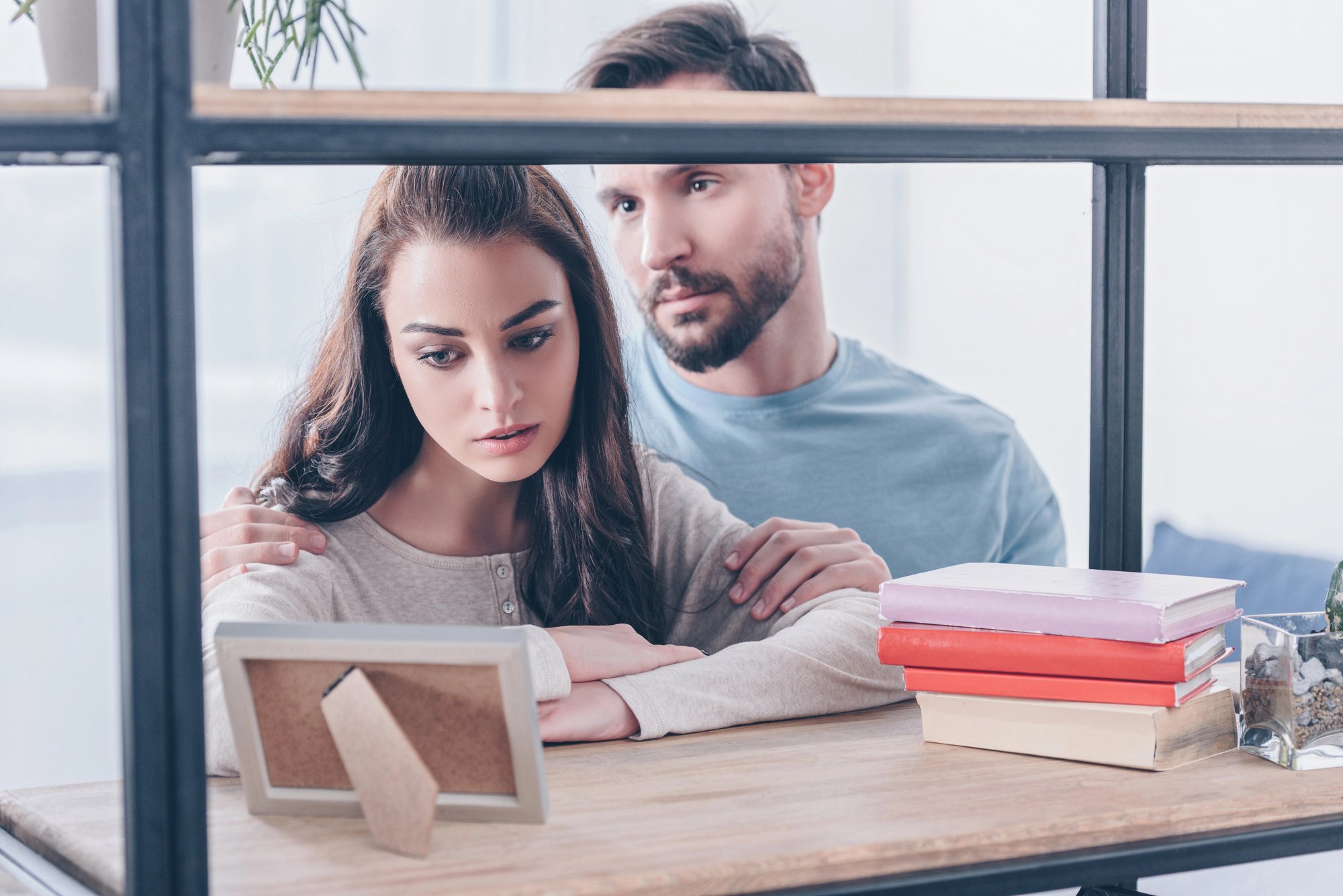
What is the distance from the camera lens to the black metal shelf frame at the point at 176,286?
711 mm

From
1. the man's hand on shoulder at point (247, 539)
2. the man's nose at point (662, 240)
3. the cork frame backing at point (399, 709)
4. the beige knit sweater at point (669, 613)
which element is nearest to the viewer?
the cork frame backing at point (399, 709)

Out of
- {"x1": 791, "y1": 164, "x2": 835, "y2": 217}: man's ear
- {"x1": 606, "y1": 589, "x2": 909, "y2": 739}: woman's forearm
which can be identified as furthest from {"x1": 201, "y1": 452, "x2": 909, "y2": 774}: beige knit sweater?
{"x1": 791, "y1": 164, "x2": 835, "y2": 217}: man's ear

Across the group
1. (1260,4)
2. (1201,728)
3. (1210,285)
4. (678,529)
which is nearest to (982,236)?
(1210,285)

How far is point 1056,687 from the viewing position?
98 cm

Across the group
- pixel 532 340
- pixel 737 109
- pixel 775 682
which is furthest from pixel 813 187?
pixel 737 109

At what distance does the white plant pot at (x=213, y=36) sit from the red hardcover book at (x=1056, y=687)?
2.78ft

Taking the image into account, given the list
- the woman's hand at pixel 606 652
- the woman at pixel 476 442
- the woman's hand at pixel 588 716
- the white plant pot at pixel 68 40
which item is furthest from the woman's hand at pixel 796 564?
the white plant pot at pixel 68 40

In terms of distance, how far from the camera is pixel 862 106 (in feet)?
2.74

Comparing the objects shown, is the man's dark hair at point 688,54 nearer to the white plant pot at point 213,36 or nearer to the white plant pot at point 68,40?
the white plant pot at point 213,36

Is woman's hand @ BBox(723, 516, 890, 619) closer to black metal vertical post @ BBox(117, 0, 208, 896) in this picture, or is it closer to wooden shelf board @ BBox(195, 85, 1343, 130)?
wooden shelf board @ BBox(195, 85, 1343, 130)

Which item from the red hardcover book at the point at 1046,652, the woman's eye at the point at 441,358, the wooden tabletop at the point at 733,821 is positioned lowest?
the wooden tabletop at the point at 733,821

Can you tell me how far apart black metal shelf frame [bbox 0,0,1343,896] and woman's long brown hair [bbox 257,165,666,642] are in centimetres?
57

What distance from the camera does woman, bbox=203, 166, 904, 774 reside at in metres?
1.37

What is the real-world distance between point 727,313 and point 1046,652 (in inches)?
44.4
